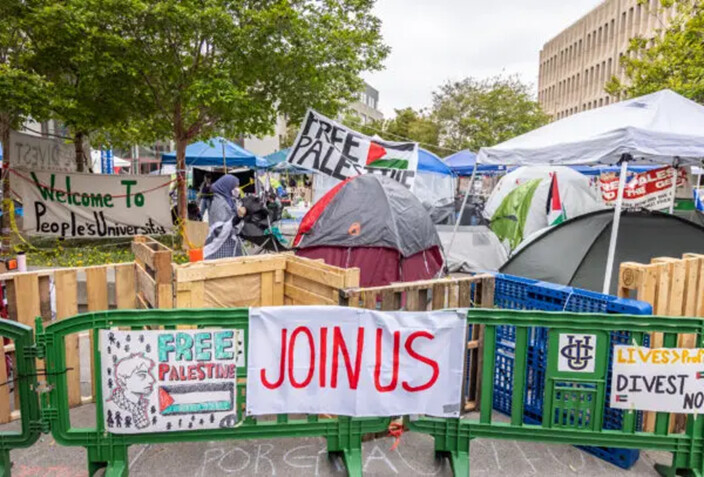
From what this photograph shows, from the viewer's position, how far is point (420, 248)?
277 inches

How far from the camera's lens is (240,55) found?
9.62m

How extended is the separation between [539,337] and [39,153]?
979 cm

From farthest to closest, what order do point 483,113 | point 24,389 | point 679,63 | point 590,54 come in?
point 590,54 < point 483,113 < point 679,63 < point 24,389

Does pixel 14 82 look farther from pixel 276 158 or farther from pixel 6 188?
pixel 276 158

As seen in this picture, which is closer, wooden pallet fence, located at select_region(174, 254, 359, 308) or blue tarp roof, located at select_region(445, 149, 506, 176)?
wooden pallet fence, located at select_region(174, 254, 359, 308)

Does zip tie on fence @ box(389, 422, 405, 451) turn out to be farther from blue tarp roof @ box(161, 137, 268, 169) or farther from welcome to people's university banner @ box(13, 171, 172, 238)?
blue tarp roof @ box(161, 137, 268, 169)

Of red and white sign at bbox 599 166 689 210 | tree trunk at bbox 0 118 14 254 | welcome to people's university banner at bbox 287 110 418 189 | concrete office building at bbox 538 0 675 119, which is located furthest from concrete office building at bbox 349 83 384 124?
welcome to people's university banner at bbox 287 110 418 189

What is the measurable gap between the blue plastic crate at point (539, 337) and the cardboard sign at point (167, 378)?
233 centimetres

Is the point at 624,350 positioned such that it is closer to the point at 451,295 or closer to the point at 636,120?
Answer: the point at 451,295

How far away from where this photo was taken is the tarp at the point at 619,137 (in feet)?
17.8

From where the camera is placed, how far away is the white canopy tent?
540cm

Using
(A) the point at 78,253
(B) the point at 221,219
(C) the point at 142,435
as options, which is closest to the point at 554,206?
(B) the point at 221,219

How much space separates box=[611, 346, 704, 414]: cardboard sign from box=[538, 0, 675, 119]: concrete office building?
180 ft

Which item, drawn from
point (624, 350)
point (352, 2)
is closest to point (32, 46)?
point (352, 2)
